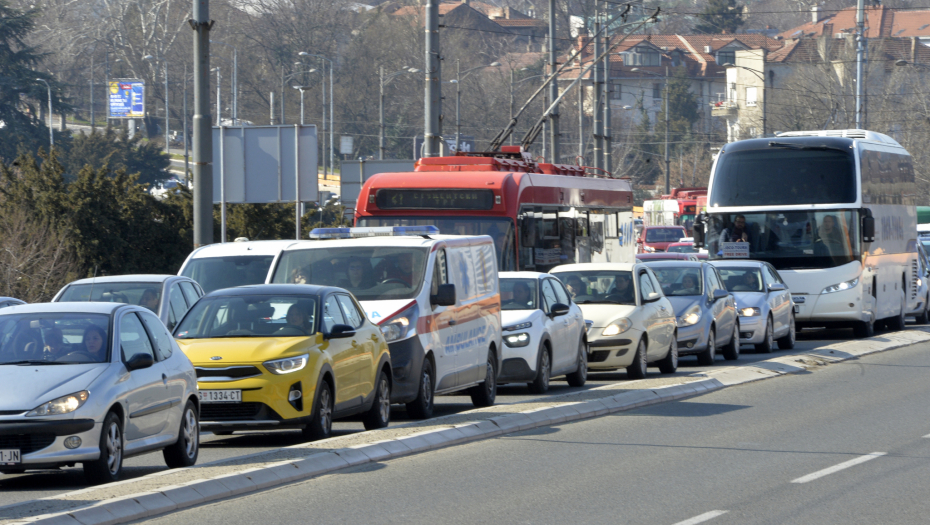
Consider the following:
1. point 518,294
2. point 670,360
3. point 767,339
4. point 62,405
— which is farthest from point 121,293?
point 767,339

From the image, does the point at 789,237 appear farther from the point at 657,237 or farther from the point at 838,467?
the point at 657,237

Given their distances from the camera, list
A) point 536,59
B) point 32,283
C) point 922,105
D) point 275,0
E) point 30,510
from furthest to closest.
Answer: point 536,59, point 275,0, point 922,105, point 32,283, point 30,510

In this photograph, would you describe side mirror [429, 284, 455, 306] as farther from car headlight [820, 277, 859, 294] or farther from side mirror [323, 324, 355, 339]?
car headlight [820, 277, 859, 294]

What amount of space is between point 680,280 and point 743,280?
2943 mm

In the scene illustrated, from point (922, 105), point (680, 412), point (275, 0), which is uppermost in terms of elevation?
point (275, 0)

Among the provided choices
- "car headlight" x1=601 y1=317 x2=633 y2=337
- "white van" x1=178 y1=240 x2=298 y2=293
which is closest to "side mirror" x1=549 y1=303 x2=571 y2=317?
"car headlight" x1=601 y1=317 x2=633 y2=337

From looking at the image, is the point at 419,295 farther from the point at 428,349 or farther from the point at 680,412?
the point at 680,412

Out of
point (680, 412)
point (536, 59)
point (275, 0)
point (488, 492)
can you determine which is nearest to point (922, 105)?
point (536, 59)

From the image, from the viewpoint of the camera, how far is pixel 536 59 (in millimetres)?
123562

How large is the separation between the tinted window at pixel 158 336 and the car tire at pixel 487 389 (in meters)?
5.06

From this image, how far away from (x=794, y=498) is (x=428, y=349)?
521 cm

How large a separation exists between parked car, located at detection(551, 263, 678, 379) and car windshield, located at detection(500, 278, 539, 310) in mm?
1755

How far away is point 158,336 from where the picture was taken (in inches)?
409

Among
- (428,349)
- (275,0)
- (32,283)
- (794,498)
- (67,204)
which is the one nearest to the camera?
(794,498)
